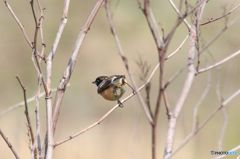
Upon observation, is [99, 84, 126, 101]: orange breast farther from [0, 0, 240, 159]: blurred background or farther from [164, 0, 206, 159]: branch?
[164, 0, 206, 159]: branch

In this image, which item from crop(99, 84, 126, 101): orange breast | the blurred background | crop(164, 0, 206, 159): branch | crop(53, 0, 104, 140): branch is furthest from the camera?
the blurred background

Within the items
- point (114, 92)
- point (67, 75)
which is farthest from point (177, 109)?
point (114, 92)

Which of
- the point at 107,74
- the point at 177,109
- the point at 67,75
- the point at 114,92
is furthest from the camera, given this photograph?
the point at 107,74

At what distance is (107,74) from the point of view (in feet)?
30.3

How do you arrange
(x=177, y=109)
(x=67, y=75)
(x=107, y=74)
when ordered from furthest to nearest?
(x=107, y=74), (x=67, y=75), (x=177, y=109)

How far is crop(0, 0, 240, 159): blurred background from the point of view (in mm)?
7332

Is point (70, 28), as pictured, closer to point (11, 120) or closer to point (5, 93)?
point (5, 93)

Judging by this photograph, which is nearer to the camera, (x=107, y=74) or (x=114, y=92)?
(x=114, y=92)

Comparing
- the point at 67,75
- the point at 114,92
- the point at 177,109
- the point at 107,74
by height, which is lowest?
the point at 177,109

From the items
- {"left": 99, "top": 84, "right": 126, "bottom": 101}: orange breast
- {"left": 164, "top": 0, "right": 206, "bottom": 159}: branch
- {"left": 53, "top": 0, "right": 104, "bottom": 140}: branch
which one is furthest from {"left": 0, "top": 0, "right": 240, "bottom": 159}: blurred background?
{"left": 164, "top": 0, "right": 206, "bottom": 159}: branch

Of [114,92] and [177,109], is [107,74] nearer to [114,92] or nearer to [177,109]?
[114,92]

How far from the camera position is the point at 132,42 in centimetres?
1152

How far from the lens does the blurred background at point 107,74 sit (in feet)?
24.1

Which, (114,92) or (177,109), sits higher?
(114,92)
